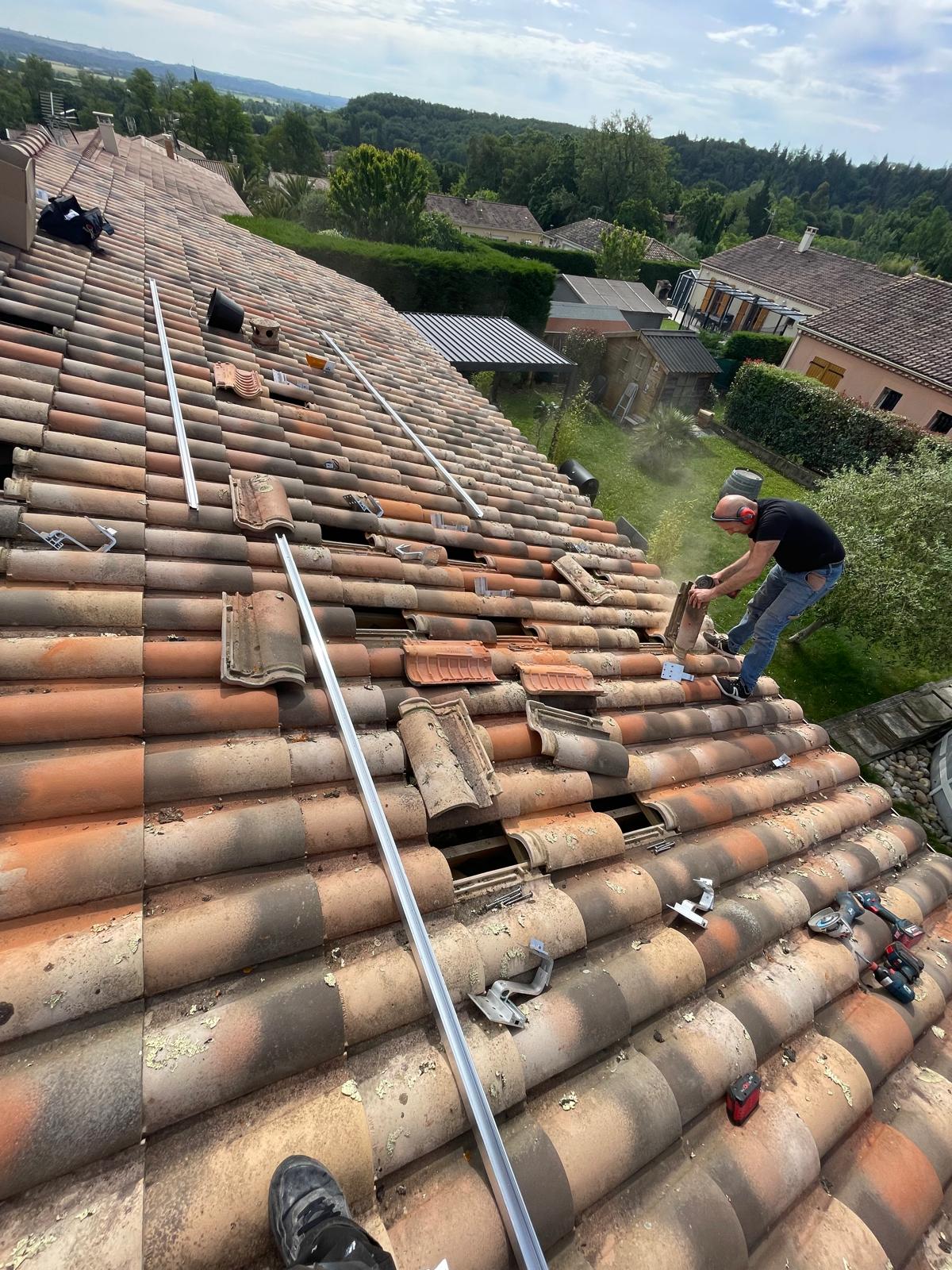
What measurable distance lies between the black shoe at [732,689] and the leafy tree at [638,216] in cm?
6769

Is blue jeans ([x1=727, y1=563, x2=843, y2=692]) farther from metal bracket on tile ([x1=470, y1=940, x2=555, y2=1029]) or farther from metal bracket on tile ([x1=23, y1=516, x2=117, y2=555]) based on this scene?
metal bracket on tile ([x1=23, y1=516, x2=117, y2=555])

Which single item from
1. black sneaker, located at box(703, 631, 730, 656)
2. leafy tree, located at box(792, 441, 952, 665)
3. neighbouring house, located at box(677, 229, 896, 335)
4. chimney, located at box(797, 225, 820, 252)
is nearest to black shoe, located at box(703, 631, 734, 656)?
black sneaker, located at box(703, 631, 730, 656)

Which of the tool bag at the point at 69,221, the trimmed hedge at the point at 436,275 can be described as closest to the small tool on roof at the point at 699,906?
the tool bag at the point at 69,221

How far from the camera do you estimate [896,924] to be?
346cm

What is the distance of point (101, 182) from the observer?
37.2ft

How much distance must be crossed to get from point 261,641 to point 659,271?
54.9 metres

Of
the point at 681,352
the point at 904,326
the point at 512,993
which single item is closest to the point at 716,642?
the point at 512,993

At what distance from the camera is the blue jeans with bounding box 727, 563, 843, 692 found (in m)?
4.93

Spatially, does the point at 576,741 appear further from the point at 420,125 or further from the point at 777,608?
the point at 420,125

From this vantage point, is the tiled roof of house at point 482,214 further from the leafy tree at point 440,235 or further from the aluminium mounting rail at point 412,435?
the aluminium mounting rail at point 412,435

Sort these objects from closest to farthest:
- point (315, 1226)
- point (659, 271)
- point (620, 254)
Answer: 1. point (315, 1226)
2. point (620, 254)
3. point (659, 271)

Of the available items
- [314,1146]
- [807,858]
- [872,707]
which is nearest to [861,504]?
[872,707]

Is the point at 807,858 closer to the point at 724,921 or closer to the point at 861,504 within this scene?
the point at 724,921

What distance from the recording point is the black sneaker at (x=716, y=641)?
538 centimetres
